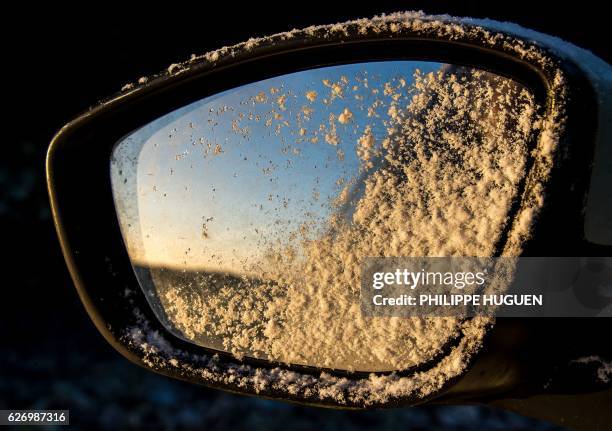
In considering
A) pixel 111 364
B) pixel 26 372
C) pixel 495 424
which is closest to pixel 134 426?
pixel 111 364

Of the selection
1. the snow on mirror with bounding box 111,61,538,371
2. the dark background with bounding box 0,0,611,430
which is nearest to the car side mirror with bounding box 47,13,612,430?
the snow on mirror with bounding box 111,61,538,371

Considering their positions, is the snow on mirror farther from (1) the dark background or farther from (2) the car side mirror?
(1) the dark background

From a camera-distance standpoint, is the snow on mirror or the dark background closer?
the snow on mirror

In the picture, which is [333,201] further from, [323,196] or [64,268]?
[64,268]

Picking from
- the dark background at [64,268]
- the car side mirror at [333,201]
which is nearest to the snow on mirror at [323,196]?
the car side mirror at [333,201]

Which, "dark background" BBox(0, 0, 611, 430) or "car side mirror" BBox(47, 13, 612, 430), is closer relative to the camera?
"car side mirror" BBox(47, 13, 612, 430)

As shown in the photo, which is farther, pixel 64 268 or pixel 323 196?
pixel 64 268

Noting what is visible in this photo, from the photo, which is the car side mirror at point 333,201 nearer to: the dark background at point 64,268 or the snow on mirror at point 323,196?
the snow on mirror at point 323,196

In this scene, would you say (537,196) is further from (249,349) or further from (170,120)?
(170,120)

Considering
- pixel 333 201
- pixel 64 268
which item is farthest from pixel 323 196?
pixel 64 268
